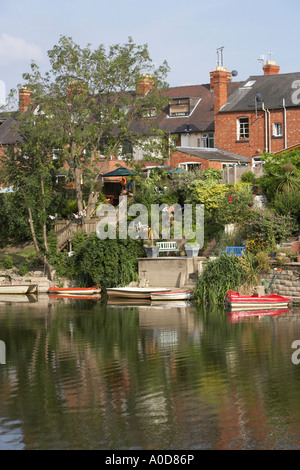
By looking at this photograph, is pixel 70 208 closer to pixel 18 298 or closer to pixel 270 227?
pixel 18 298

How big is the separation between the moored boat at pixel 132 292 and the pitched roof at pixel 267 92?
23.1 metres

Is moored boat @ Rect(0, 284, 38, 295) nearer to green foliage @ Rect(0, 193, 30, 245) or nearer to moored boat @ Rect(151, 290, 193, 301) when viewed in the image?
green foliage @ Rect(0, 193, 30, 245)

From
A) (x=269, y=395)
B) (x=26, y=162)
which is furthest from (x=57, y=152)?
(x=269, y=395)

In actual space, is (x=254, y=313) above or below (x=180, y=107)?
below

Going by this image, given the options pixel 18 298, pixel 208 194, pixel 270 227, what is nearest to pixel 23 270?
pixel 18 298

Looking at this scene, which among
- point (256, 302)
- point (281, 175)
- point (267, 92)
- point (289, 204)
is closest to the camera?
point (256, 302)

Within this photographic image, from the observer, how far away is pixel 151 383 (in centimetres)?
1717

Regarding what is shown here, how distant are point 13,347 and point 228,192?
61.4ft

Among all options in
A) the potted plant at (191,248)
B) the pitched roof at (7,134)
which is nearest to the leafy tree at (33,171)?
the potted plant at (191,248)

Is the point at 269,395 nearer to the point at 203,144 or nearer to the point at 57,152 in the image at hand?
the point at 57,152

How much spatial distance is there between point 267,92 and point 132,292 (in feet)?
82.9

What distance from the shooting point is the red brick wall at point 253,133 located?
5109 cm

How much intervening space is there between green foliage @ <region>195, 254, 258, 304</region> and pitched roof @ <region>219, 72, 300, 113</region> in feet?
74.3
